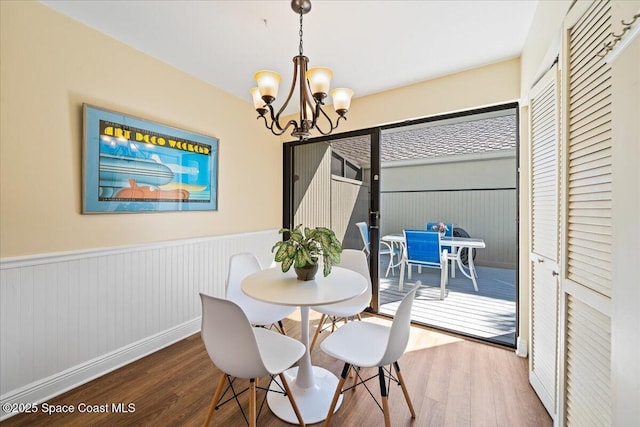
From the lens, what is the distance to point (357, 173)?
3.10m

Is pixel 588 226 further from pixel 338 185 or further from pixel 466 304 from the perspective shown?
pixel 466 304

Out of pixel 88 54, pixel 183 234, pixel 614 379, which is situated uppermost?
pixel 88 54

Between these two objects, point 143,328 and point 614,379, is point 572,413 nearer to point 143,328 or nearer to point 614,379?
point 614,379

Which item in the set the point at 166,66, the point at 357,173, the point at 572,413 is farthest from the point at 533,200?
the point at 166,66

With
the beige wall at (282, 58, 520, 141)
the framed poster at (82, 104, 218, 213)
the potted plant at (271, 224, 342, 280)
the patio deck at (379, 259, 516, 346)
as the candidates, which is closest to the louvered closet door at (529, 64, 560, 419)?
the beige wall at (282, 58, 520, 141)

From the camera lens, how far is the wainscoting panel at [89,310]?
1538 millimetres

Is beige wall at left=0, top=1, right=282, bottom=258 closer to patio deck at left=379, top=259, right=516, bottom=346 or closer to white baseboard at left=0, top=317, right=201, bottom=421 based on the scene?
white baseboard at left=0, top=317, right=201, bottom=421

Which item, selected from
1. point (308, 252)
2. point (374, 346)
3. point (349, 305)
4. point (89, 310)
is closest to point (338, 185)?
point (349, 305)

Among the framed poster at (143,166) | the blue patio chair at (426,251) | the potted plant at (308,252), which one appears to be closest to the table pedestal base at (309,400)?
the potted plant at (308,252)

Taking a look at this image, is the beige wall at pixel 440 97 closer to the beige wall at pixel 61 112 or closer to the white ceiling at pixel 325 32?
the white ceiling at pixel 325 32

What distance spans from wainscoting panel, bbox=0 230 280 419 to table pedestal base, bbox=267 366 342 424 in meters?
1.22

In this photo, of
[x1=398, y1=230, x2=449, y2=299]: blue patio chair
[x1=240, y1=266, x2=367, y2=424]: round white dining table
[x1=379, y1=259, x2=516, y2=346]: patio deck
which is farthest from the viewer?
[x1=398, y1=230, x2=449, y2=299]: blue patio chair

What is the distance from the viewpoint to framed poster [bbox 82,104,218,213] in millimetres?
1839

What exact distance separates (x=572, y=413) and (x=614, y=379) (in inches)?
20.8
